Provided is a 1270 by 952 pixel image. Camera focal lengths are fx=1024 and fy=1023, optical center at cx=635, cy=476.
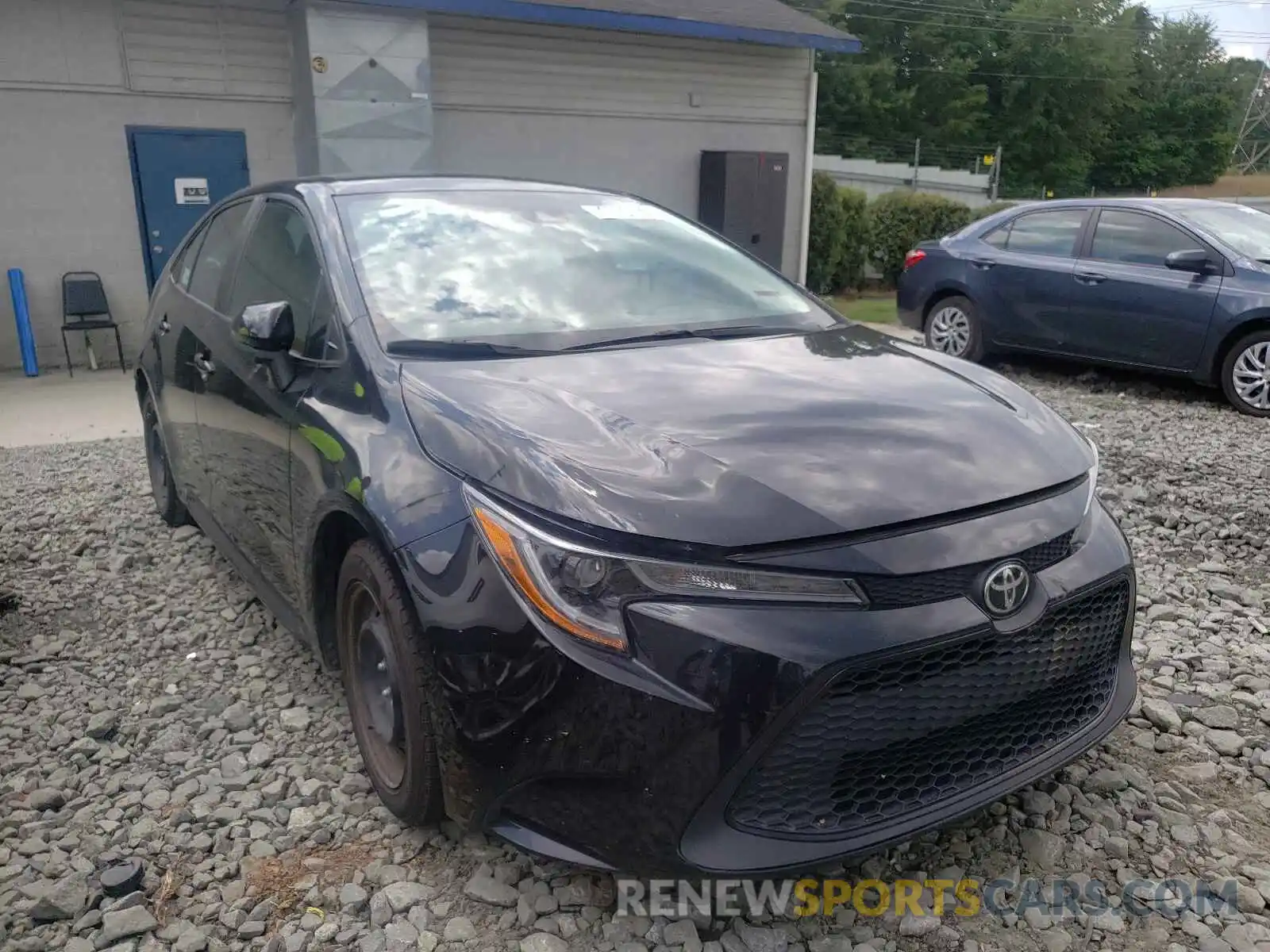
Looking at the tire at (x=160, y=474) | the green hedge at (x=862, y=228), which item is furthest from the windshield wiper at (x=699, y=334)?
the green hedge at (x=862, y=228)

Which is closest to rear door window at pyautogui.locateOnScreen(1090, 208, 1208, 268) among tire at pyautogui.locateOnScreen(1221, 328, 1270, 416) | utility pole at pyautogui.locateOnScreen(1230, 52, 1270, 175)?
tire at pyautogui.locateOnScreen(1221, 328, 1270, 416)

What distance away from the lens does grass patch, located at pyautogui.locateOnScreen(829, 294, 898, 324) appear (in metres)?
13.6

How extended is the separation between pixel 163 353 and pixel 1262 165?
76.6 metres

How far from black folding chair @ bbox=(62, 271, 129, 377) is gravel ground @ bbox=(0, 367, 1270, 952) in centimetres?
550

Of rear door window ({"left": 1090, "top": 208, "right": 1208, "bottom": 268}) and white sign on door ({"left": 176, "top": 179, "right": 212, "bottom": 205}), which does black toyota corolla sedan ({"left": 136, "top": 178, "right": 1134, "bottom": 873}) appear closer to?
rear door window ({"left": 1090, "top": 208, "right": 1208, "bottom": 268})

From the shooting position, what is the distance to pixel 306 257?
10.3ft

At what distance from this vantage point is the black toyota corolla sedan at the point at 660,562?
6.32ft

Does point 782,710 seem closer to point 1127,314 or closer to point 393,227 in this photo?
point 393,227

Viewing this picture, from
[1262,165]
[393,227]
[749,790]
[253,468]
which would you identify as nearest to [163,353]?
[253,468]

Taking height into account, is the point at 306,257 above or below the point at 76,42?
below

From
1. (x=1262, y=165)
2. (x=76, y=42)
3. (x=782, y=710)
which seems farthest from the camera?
(x=1262, y=165)

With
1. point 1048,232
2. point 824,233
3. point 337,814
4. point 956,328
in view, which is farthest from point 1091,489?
point 824,233

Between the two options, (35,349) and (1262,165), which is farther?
(1262,165)

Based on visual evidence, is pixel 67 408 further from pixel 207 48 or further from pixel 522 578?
pixel 522 578
